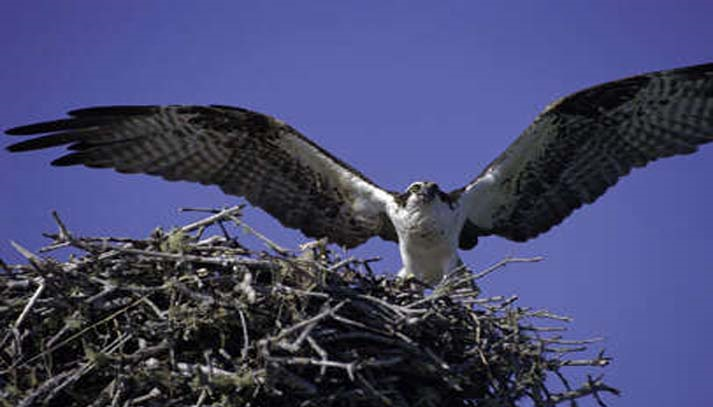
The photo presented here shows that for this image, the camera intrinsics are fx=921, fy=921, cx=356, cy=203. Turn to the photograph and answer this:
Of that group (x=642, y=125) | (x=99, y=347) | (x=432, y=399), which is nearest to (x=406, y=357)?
(x=432, y=399)

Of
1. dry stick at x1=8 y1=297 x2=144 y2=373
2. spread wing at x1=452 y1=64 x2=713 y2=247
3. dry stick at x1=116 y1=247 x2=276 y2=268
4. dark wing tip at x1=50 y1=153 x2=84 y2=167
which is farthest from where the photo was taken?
spread wing at x1=452 y1=64 x2=713 y2=247

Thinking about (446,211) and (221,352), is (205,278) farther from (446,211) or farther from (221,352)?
(446,211)

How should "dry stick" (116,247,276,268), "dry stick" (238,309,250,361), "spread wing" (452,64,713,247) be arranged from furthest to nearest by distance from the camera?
"spread wing" (452,64,713,247), "dry stick" (116,247,276,268), "dry stick" (238,309,250,361)

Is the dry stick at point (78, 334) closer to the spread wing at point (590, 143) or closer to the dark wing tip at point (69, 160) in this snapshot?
the dark wing tip at point (69, 160)

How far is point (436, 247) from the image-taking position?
6.15 metres

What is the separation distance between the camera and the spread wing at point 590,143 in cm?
627

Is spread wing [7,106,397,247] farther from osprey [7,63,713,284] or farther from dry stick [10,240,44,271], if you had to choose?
dry stick [10,240,44,271]

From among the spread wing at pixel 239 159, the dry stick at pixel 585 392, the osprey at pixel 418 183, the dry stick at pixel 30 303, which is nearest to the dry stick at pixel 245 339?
the dry stick at pixel 30 303

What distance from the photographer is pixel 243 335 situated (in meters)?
4.49

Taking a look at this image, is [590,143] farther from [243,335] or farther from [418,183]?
[243,335]

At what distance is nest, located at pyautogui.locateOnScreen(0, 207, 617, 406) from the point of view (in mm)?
4203

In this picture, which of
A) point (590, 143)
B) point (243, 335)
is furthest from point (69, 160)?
point (590, 143)

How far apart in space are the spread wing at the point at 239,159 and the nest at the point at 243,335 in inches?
58.2

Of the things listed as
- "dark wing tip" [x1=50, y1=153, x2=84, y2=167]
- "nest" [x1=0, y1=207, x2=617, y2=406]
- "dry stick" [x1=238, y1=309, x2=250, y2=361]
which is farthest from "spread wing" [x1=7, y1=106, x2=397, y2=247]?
"dry stick" [x1=238, y1=309, x2=250, y2=361]
